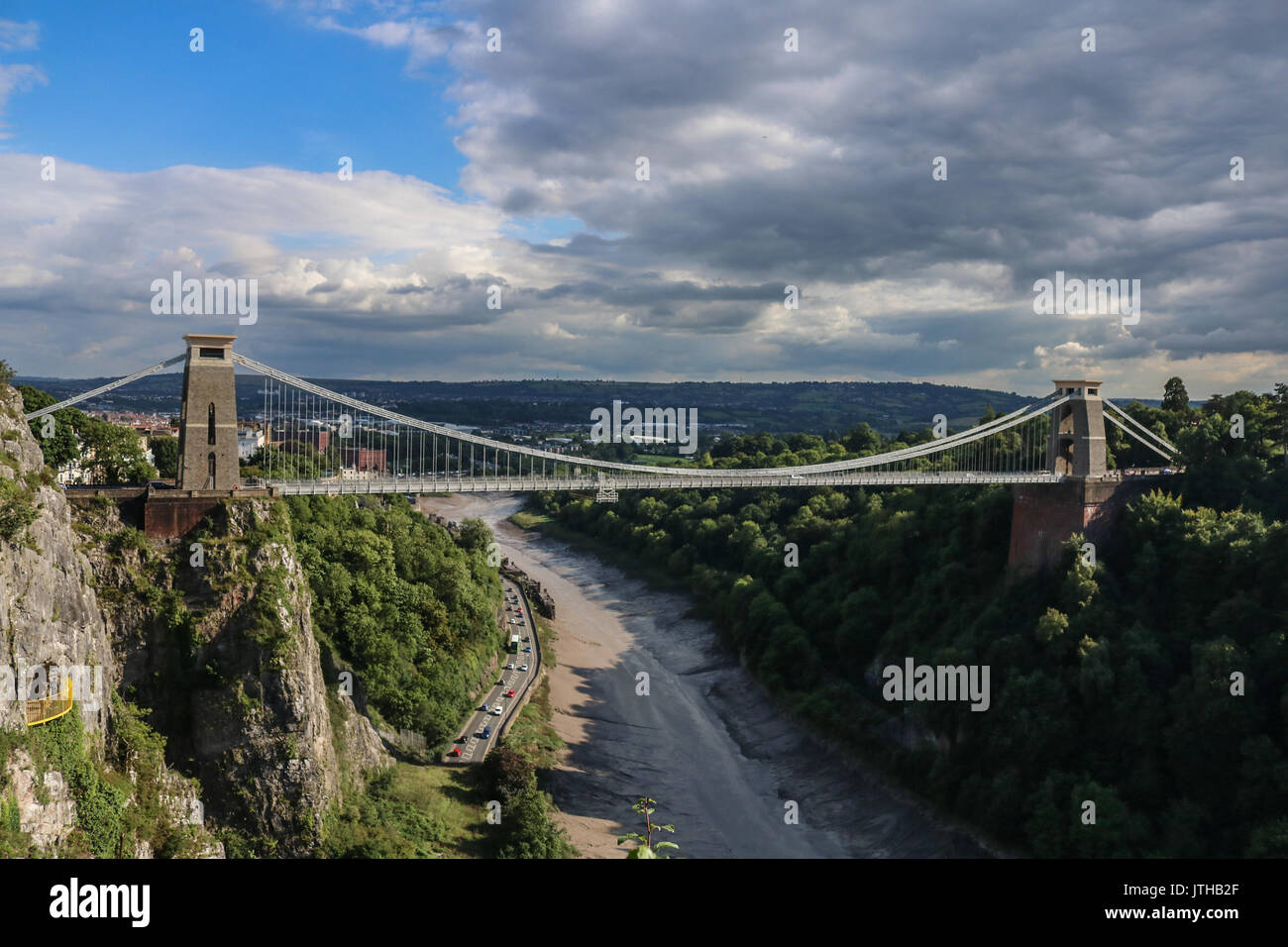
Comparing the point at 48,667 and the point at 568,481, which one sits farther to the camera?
the point at 568,481

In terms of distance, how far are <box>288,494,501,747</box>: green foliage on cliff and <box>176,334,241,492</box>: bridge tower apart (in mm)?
6967

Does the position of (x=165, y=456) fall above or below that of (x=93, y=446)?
below

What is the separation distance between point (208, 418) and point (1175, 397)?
4629 cm

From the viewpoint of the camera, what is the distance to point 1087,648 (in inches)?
1196

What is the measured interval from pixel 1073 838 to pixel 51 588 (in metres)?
28.6

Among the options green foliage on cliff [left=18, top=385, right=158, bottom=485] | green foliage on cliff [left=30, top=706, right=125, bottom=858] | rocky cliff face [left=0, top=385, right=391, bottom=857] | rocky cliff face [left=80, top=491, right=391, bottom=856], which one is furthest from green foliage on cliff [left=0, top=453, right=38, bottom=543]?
green foliage on cliff [left=18, top=385, right=158, bottom=485]

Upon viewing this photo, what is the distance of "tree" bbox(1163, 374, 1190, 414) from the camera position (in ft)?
154

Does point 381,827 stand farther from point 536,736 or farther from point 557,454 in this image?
point 557,454

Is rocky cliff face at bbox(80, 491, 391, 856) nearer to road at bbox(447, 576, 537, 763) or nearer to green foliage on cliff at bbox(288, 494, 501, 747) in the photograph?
green foliage on cliff at bbox(288, 494, 501, 747)

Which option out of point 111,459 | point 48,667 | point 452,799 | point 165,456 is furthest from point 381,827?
point 165,456

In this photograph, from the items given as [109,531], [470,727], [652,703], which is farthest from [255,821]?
[652,703]
